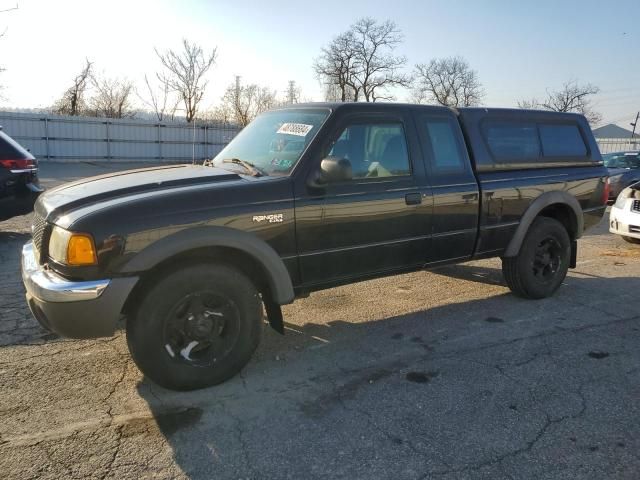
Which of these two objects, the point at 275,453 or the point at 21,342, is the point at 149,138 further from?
the point at 275,453

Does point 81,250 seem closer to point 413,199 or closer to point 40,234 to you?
point 40,234

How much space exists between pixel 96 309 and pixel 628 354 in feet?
13.1

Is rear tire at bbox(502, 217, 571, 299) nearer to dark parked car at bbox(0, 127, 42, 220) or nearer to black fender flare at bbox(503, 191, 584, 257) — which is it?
black fender flare at bbox(503, 191, 584, 257)

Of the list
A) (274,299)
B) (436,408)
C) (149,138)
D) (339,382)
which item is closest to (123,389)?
(274,299)

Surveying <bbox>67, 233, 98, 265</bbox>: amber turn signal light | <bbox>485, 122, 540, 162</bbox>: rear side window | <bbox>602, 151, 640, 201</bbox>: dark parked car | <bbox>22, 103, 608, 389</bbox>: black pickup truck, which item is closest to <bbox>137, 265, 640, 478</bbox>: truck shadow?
Result: <bbox>22, 103, 608, 389</bbox>: black pickup truck

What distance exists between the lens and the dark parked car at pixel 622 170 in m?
13.5

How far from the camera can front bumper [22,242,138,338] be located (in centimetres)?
302

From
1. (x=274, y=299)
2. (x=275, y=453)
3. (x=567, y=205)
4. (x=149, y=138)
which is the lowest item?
(x=275, y=453)

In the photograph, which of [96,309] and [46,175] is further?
[46,175]

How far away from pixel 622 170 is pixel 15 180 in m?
14.0

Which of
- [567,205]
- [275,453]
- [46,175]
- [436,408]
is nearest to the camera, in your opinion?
[275,453]

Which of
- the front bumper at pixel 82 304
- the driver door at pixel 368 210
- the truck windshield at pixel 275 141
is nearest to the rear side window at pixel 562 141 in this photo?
the driver door at pixel 368 210

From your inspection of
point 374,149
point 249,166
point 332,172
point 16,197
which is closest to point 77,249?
point 249,166

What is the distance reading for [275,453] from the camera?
279 centimetres
